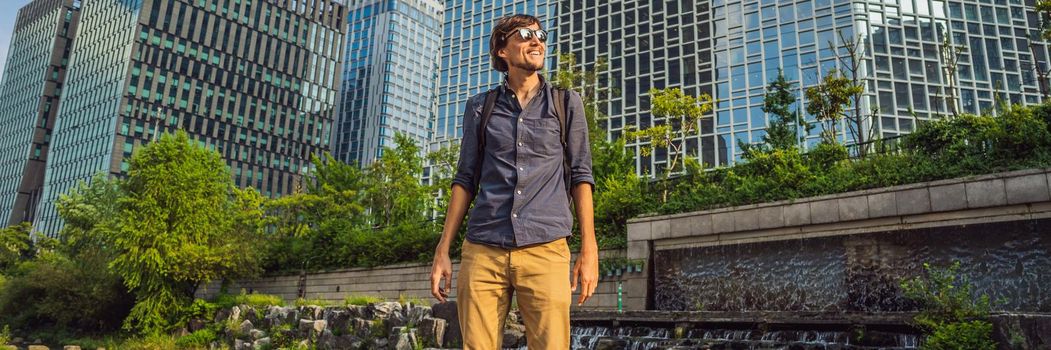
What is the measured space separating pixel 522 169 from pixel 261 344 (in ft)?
62.5

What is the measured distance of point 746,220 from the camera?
52.6ft

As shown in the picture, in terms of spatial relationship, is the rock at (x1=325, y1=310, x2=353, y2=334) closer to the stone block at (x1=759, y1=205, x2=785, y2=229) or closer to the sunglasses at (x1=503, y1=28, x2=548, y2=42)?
the stone block at (x1=759, y1=205, x2=785, y2=229)

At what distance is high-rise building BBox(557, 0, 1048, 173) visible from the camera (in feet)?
166

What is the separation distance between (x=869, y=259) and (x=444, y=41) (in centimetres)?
6438

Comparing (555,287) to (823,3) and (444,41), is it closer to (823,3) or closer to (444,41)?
(823,3)

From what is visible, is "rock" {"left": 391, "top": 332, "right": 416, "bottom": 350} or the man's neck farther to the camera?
"rock" {"left": 391, "top": 332, "right": 416, "bottom": 350}

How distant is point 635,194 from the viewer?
64.0 feet

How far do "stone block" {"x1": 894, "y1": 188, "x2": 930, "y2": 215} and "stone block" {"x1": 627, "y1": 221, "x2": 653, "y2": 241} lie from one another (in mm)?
5982

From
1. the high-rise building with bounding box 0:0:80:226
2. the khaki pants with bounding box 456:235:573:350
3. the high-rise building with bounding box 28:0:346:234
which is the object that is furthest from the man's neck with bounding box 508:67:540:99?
the high-rise building with bounding box 0:0:80:226

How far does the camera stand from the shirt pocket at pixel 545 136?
309 centimetres

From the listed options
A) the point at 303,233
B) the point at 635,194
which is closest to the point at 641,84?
the point at 303,233

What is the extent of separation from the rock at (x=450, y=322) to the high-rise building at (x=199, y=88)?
76.1 m

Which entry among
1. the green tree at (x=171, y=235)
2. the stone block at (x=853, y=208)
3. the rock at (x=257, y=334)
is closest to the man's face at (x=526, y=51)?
the stone block at (x=853, y=208)

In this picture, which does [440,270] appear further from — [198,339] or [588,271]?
[198,339]
